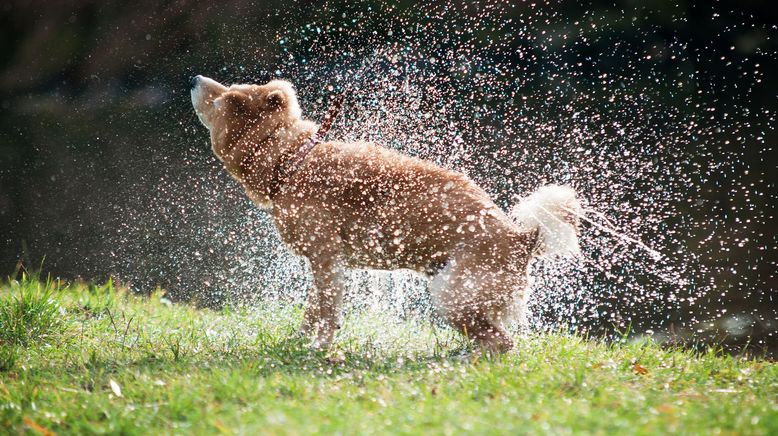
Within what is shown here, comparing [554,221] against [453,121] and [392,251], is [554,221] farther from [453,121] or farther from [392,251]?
[453,121]

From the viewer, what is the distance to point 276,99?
4031mm

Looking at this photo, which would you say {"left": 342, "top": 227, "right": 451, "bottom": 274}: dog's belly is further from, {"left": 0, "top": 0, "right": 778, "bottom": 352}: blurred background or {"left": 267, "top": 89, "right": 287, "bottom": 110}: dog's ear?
{"left": 0, "top": 0, "right": 778, "bottom": 352}: blurred background

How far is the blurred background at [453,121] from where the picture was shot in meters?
7.06

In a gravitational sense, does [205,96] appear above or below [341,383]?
above

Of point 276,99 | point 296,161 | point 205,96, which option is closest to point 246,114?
point 276,99

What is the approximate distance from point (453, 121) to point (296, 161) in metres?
4.39

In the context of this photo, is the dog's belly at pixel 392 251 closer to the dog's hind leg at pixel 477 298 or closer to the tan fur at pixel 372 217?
the tan fur at pixel 372 217

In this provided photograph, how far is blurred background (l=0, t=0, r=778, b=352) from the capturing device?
7062 mm

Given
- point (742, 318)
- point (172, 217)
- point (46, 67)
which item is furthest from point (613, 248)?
point (46, 67)

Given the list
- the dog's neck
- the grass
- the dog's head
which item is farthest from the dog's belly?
the dog's head

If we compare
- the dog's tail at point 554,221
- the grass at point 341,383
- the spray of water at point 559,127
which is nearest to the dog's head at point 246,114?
the grass at point 341,383

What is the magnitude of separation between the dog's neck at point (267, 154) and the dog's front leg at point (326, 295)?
548 mm

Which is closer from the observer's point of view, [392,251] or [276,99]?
[392,251]

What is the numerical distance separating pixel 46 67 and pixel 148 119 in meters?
1.91
